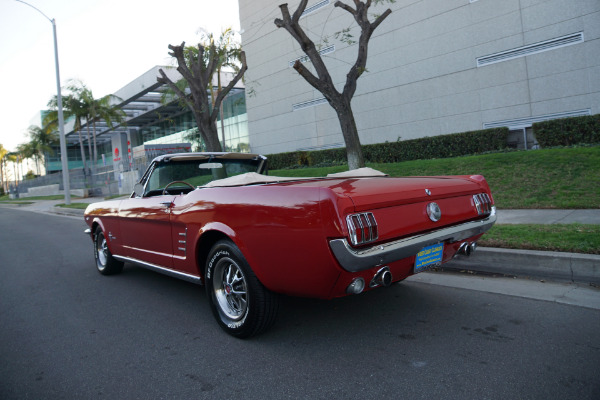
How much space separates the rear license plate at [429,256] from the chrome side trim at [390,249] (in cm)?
7

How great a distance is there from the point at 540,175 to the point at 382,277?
8133mm

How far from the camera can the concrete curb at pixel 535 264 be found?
13.8ft

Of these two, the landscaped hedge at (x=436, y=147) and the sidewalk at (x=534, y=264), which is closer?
the sidewalk at (x=534, y=264)

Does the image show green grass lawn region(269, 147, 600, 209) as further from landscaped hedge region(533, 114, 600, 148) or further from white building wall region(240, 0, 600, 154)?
white building wall region(240, 0, 600, 154)

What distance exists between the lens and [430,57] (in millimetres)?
17281

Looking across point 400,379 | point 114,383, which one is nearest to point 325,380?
point 400,379

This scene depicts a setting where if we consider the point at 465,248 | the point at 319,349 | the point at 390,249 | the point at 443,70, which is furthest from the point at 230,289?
the point at 443,70

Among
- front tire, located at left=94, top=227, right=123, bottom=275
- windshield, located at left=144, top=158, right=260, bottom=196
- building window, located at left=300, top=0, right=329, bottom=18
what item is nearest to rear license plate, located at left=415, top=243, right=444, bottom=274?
windshield, located at left=144, top=158, right=260, bottom=196

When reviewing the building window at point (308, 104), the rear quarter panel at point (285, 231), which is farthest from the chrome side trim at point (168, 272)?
the building window at point (308, 104)

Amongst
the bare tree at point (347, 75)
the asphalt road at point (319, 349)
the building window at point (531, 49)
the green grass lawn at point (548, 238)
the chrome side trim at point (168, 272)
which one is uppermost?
the building window at point (531, 49)

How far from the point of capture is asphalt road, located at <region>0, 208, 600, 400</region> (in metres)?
2.55

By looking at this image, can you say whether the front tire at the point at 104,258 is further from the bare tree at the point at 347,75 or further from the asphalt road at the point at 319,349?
the bare tree at the point at 347,75

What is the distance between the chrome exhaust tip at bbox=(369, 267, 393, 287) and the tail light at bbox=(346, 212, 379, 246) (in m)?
0.28

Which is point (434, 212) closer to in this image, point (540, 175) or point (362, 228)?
point (362, 228)
